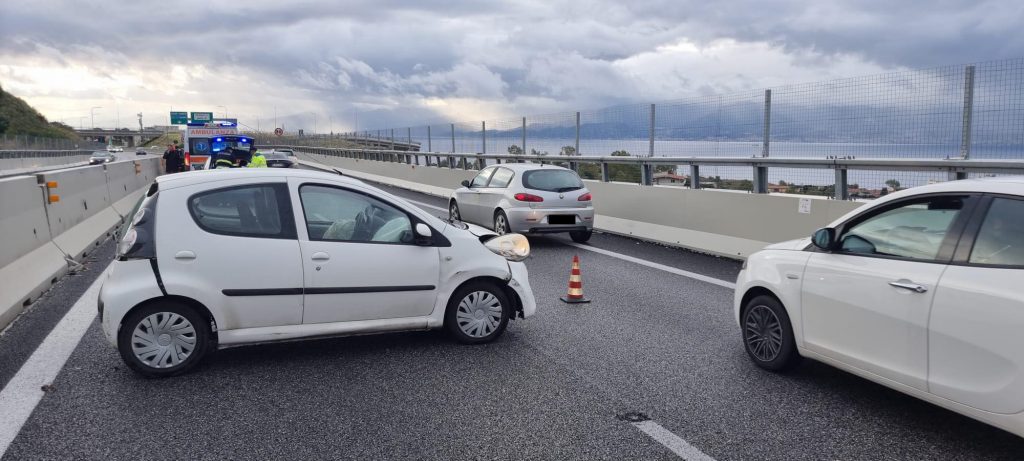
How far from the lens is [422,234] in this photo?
6.28 m

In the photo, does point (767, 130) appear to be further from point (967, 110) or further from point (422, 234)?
point (422, 234)

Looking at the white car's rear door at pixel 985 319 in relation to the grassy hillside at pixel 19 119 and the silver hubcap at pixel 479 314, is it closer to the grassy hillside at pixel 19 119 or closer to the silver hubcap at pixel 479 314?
the silver hubcap at pixel 479 314

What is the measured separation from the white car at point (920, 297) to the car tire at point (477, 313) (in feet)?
7.05

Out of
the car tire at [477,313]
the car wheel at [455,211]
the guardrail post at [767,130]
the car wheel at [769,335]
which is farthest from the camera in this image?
the car wheel at [455,211]

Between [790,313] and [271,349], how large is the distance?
13.5ft

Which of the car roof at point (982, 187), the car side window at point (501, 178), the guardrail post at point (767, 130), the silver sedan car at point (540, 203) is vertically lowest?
the silver sedan car at point (540, 203)

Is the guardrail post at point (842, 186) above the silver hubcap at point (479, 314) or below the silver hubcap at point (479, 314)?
above

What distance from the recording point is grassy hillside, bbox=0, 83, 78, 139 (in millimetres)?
90281

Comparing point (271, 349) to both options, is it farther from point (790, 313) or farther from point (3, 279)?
point (790, 313)

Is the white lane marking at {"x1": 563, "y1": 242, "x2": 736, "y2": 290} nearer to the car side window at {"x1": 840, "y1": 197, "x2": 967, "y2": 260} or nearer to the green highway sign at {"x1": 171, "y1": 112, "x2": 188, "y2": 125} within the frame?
the car side window at {"x1": 840, "y1": 197, "x2": 967, "y2": 260}

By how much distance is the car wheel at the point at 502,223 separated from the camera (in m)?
13.7

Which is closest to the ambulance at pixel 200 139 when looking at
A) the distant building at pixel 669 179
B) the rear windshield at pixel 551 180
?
the rear windshield at pixel 551 180

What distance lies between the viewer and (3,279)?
7730mm

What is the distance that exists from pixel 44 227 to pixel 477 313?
6717 millimetres
